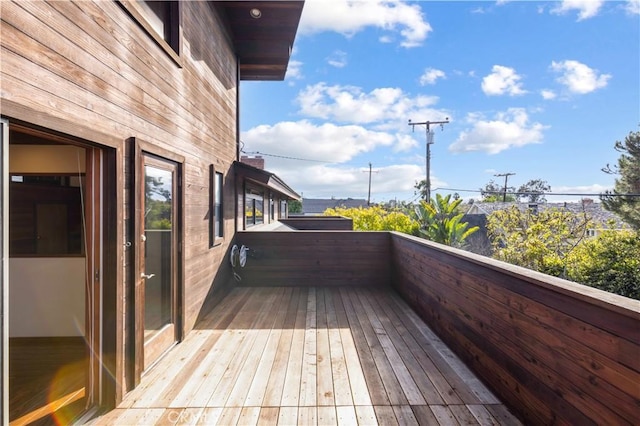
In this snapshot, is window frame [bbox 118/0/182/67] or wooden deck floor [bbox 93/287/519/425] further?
window frame [bbox 118/0/182/67]

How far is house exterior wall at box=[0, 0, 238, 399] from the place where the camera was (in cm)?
143

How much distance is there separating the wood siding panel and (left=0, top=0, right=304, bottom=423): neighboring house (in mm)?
832

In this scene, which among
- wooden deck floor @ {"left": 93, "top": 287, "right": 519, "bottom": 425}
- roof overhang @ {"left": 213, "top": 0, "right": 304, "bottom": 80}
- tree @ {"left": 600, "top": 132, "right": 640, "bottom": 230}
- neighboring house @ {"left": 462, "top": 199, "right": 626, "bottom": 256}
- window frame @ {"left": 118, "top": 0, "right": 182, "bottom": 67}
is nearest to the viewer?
wooden deck floor @ {"left": 93, "top": 287, "right": 519, "bottom": 425}

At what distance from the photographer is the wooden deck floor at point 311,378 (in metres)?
1.97

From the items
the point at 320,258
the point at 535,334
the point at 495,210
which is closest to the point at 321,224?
the point at 320,258

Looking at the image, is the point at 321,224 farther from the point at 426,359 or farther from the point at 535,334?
the point at 535,334

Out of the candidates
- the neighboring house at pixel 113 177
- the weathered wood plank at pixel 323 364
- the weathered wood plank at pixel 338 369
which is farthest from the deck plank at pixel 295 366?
the neighboring house at pixel 113 177

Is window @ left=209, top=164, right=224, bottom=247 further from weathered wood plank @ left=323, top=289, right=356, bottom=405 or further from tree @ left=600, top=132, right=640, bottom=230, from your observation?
tree @ left=600, top=132, right=640, bottom=230

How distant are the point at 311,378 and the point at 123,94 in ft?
8.77

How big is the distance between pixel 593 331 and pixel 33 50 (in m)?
3.11

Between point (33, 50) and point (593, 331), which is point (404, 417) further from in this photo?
point (33, 50)

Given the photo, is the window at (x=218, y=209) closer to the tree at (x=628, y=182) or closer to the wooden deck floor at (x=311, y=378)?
the wooden deck floor at (x=311, y=378)

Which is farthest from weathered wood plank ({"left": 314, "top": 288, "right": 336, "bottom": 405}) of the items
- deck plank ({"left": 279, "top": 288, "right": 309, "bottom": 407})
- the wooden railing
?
the wooden railing

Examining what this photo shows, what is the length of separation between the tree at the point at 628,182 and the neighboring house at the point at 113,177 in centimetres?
1657
